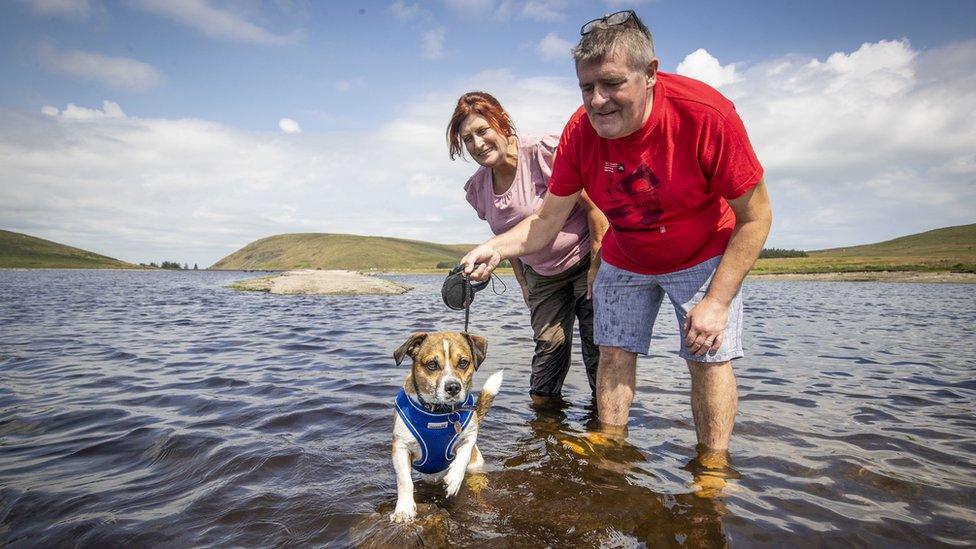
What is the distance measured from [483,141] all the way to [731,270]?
2898mm

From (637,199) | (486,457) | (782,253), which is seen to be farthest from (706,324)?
(782,253)

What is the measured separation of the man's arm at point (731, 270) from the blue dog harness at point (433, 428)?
2.04 m

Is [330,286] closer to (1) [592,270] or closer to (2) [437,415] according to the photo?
(1) [592,270]

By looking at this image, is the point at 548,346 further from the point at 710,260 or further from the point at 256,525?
the point at 256,525

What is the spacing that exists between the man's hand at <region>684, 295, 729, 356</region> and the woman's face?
2.74 meters

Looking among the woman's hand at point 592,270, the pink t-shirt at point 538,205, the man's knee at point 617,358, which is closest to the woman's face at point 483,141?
the pink t-shirt at point 538,205

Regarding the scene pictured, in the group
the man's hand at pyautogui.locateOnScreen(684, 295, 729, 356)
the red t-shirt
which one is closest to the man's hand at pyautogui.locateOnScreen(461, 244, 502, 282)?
the red t-shirt

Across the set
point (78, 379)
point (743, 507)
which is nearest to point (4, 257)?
point (78, 379)

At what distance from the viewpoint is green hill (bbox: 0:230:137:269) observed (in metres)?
141

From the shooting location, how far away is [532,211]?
5840 mm

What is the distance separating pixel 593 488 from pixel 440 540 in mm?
1395

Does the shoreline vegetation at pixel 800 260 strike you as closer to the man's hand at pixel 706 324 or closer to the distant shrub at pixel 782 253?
the distant shrub at pixel 782 253

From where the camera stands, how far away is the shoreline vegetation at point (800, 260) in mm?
49884

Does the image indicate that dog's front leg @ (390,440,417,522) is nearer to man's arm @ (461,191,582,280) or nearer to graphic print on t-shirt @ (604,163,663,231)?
man's arm @ (461,191,582,280)
